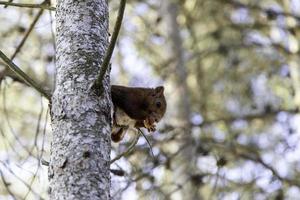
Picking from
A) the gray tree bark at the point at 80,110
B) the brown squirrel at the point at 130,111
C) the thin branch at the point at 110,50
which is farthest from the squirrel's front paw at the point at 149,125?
the thin branch at the point at 110,50

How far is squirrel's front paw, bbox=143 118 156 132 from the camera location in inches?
111

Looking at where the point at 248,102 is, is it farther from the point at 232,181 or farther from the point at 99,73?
the point at 99,73

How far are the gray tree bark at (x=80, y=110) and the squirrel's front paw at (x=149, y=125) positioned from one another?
800 millimetres

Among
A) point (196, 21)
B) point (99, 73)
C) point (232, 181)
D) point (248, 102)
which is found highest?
point (196, 21)

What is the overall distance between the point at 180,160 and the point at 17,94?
9.44 feet

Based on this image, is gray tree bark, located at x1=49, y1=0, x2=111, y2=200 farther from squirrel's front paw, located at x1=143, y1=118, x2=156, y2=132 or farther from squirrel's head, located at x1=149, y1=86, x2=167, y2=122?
squirrel's head, located at x1=149, y1=86, x2=167, y2=122

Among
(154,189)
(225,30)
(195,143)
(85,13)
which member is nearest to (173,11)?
(225,30)

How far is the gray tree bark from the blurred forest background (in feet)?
8.33

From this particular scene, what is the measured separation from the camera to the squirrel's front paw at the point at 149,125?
2818 mm

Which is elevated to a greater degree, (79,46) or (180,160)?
(180,160)

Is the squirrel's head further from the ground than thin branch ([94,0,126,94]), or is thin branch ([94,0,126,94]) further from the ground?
the squirrel's head

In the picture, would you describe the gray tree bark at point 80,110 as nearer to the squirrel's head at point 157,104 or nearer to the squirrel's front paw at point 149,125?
the squirrel's front paw at point 149,125

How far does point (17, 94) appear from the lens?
24.5ft

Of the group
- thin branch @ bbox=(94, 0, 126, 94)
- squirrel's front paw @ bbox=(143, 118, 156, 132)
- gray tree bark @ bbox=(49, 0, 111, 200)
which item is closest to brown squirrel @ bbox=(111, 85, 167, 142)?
squirrel's front paw @ bbox=(143, 118, 156, 132)
